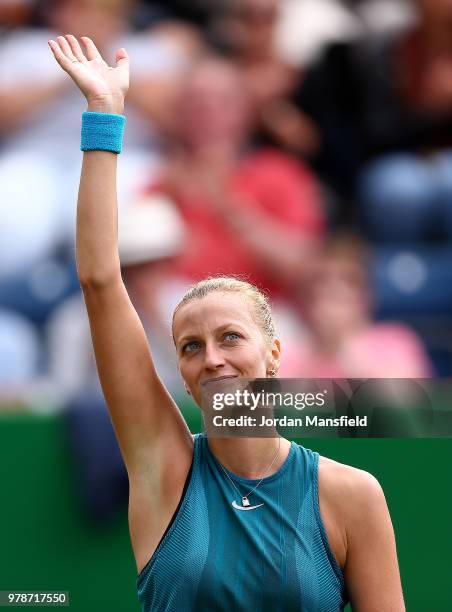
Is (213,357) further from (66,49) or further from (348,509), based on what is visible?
(66,49)

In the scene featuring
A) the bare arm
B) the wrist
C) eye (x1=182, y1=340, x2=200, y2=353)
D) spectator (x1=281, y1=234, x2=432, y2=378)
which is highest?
spectator (x1=281, y1=234, x2=432, y2=378)

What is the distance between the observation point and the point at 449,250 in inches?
186

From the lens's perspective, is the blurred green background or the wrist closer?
the wrist

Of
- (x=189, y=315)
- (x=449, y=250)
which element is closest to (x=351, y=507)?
(x=189, y=315)

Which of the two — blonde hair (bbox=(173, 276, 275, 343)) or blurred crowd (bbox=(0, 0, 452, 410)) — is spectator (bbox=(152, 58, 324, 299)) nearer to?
blurred crowd (bbox=(0, 0, 452, 410))

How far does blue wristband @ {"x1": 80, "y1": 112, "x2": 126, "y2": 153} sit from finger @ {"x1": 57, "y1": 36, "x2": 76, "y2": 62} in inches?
5.7

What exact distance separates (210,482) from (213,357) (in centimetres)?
23

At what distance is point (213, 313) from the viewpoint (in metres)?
1.80

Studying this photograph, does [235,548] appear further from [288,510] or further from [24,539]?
[24,539]

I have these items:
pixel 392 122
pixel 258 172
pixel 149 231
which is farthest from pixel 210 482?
pixel 392 122

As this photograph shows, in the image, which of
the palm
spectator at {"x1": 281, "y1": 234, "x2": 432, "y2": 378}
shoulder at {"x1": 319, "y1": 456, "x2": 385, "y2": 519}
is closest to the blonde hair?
shoulder at {"x1": 319, "y1": 456, "x2": 385, "y2": 519}

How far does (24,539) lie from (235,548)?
60.0 inches

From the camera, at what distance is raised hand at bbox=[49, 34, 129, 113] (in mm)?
1831

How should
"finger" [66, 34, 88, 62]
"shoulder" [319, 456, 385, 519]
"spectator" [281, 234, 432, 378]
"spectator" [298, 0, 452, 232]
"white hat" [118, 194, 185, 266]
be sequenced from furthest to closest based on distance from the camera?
"spectator" [298, 0, 452, 232]
"white hat" [118, 194, 185, 266]
"spectator" [281, 234, 432, 378]
"finger" [66, 34, 88, 62]
"shoulder" [319, 456, 385, 519]
